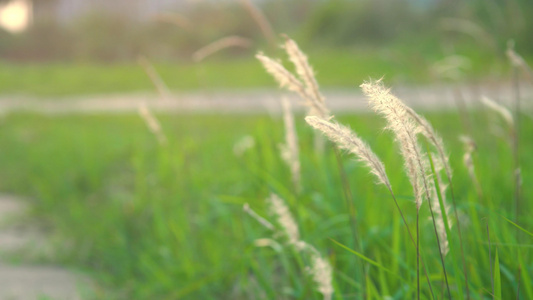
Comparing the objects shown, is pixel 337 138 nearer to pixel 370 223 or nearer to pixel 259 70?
pixel 370 223

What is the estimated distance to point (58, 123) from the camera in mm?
5750

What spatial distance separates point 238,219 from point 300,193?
32cm

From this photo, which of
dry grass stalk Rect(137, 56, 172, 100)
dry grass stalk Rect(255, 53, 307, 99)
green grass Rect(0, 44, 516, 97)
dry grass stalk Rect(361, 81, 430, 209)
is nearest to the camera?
dry grass stalk Rect(361, 81, 430, 209)

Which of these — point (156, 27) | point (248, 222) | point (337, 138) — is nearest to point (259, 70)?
point (156, 27)

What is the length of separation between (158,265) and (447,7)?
13158 mm

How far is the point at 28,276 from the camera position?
225 cm

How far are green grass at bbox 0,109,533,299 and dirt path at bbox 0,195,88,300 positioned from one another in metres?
0.11

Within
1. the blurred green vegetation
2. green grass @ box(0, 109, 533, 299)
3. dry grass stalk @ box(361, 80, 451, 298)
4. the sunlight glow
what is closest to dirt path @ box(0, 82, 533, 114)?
green grass @ box(0, 109, 533, 299)

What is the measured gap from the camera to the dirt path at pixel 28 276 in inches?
80.0

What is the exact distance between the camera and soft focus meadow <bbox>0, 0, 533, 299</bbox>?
96 cm

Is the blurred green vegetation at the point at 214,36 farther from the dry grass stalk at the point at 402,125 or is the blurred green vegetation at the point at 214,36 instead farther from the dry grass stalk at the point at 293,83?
the dry grass stalk at the point at 402,125

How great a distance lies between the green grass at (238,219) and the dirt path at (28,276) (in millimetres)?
111

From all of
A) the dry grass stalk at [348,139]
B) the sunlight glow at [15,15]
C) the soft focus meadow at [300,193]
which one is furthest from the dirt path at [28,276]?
the sunlight glow at [15,15]

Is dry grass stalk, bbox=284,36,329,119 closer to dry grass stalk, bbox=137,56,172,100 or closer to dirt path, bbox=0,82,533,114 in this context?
dry grass stalk, bbox=137,56,172,100
